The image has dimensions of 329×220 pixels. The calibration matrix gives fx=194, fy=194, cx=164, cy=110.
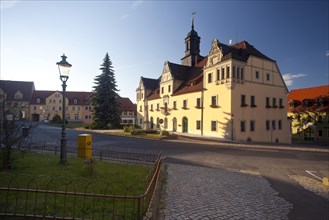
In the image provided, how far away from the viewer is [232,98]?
24.7 meters

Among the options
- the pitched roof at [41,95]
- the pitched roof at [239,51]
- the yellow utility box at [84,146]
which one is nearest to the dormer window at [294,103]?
the pitched roof at [239,51]

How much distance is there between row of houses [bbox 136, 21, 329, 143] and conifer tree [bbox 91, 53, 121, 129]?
11.2 metres

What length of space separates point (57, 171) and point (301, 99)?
2027 inches

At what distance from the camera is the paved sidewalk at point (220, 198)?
5.26 m

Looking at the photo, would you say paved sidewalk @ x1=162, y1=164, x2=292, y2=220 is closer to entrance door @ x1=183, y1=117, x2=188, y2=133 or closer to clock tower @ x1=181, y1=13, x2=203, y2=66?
entrance door @ x1=183, y1=117, x2=188, y2=133

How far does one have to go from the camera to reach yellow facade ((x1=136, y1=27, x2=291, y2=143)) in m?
25.2

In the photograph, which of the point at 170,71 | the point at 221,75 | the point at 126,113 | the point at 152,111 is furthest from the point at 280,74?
the point at 126,113

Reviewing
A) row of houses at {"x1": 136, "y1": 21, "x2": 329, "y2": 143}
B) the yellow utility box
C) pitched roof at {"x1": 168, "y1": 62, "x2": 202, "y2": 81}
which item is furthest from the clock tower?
the yellow utility box

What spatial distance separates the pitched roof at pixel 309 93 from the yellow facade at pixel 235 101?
693 inches

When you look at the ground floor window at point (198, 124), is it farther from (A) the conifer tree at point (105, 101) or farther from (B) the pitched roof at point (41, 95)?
(B) the pitched roof at point (41, 95)

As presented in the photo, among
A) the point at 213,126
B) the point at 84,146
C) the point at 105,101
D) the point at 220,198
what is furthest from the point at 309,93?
the point at 84,146

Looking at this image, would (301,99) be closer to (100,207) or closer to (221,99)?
(221,99)

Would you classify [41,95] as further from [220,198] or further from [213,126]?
[220,198]

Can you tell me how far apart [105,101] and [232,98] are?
24363 mm
